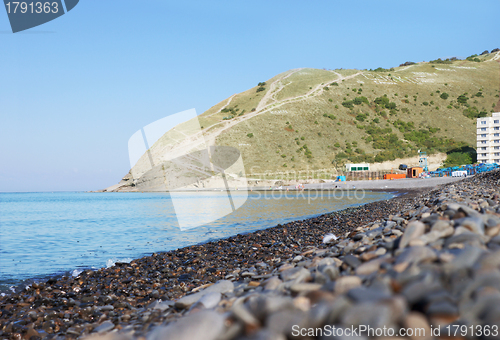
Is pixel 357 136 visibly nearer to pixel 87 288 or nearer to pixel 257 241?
pixel 257 241

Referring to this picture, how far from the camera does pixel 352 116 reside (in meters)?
88.1

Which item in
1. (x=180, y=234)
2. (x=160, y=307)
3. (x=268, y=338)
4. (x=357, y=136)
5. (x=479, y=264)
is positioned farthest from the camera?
(x=357, y=136)

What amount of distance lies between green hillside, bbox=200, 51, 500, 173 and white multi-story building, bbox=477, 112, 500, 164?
14.1 m

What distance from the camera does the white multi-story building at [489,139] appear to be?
58.2 meters

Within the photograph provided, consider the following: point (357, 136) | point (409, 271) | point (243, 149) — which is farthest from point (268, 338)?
point (357, 136)

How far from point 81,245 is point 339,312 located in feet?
47.3

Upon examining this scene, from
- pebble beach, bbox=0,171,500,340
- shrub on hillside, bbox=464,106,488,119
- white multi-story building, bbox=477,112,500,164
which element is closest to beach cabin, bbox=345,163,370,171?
white multi-story building, bbox=477,112,500,164

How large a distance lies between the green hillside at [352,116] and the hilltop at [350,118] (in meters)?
0.22

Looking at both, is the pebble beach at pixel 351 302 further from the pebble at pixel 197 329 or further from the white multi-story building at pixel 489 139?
the white multi-story building at pixel 489 139

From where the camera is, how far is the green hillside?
74688mm

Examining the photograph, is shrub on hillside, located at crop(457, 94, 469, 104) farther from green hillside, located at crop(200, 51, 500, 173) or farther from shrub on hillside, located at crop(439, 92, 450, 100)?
shrub on hillside, located at crop(439, 92, 450, 100)

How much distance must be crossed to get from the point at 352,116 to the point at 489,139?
1343 inches

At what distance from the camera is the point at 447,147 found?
244ft

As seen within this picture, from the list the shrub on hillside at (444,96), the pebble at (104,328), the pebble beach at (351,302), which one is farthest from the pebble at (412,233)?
the shrub on hillside at (444,96)
